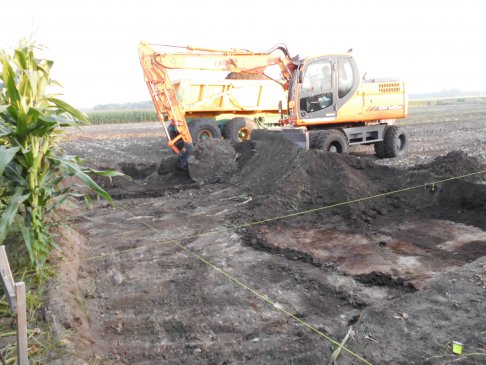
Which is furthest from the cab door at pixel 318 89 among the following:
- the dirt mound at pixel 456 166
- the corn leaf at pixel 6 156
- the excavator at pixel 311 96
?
the corn leaf at pixel 6 156

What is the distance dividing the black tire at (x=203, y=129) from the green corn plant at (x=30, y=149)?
8.45 metres

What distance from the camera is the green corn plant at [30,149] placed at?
385cm

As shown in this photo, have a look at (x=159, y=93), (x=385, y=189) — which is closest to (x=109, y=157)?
(x=159, y=93)

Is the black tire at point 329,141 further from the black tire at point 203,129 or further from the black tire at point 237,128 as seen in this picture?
the black tire at point 203,129

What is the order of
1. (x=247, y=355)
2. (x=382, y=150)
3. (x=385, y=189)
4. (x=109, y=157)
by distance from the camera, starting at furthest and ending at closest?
(x=109, y=157) → (x=382, y=150) → (x=385, y=189) → (x=247, y=355)

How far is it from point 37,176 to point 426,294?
387 cm

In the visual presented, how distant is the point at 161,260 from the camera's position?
18.2ft

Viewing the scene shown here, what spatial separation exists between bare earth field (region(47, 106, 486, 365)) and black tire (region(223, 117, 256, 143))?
3988mm

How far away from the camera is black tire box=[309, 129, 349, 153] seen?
1105 centimetres

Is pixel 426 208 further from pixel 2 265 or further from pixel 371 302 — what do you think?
pixel 2 265

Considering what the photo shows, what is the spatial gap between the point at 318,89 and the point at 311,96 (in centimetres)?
27

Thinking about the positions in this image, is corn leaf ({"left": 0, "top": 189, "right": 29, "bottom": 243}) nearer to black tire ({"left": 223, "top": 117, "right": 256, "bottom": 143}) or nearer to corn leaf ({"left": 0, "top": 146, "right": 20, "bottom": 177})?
corn leaf ({"left": 0, "top": 146, "right": 20, "bottom": 177})

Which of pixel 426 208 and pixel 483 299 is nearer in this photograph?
pixel 483 299

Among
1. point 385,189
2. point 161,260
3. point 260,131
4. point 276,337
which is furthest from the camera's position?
point 260,131
